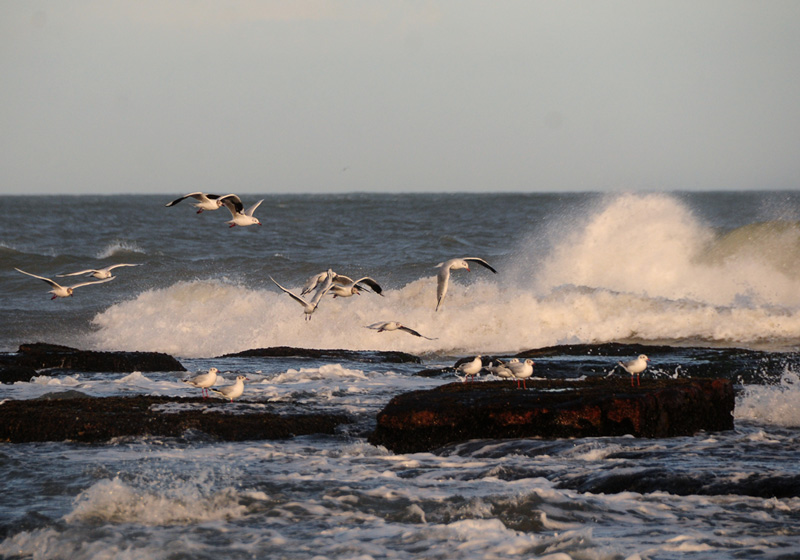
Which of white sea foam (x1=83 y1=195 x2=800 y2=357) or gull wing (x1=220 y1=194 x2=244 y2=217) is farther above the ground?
gull wing (x1=220 y1=194 x2=244 y2=217)

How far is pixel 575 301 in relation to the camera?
18562 mm

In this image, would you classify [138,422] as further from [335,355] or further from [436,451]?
[335,355]

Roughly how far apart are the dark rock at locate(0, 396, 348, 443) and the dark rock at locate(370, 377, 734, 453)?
898mm

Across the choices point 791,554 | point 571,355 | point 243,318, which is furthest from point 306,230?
point 791,554

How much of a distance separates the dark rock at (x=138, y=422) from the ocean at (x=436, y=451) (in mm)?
176

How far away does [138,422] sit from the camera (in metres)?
7.72

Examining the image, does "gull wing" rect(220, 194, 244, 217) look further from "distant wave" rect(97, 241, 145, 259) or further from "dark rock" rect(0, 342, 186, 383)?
"distant wave" rect(97, 241, 145, 259)

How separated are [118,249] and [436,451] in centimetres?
2760

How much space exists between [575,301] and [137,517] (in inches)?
548

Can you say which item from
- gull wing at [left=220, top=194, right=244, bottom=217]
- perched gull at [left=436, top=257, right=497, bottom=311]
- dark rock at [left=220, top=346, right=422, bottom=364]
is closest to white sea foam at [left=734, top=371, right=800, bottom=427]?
perched gull at [left=436, top=257, right=497, bottom=311]

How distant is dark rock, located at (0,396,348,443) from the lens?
7613 mm

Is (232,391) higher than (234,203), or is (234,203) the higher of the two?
(234,203)

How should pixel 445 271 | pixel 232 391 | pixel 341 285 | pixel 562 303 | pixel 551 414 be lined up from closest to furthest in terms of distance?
pixel 551 414 → pixel 232 391 → pixel 445 271 → pixel 341 285 → pixel 562 303

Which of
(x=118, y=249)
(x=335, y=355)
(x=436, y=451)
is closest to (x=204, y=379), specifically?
(x=436, y=451)
